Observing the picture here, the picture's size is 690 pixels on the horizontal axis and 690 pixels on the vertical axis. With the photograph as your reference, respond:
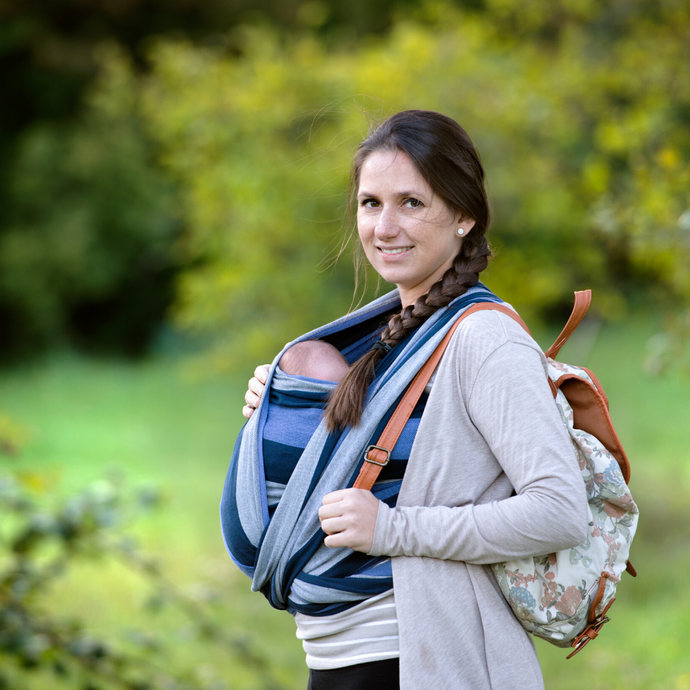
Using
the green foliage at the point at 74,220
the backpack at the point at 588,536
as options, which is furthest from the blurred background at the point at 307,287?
the green foliage at the point at 74,220

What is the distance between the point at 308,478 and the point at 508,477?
1.04 feet

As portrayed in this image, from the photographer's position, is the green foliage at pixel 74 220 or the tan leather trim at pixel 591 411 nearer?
the tan leather trim at pixel 591 411

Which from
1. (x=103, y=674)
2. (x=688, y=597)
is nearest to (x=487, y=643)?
(x=103, y=674)

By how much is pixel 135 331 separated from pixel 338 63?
1025 centimetres

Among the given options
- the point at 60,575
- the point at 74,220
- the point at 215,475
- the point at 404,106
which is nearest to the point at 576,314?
the point at 60,575

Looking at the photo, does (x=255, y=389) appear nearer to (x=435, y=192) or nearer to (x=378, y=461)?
(x=378, y=461)

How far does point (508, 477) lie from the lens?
1265 mm

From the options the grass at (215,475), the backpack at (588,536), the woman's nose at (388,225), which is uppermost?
the grass at (215,475)

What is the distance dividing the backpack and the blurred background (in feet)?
1.56

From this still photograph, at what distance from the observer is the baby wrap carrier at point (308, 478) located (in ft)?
4.26

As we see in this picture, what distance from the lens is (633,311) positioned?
30.7ft

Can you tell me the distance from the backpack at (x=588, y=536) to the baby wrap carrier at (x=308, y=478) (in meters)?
0.03

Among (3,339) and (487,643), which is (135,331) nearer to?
(3,339)

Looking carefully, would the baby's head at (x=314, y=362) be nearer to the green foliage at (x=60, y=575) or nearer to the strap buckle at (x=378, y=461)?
the strap buckle at (x=378, y=461)
